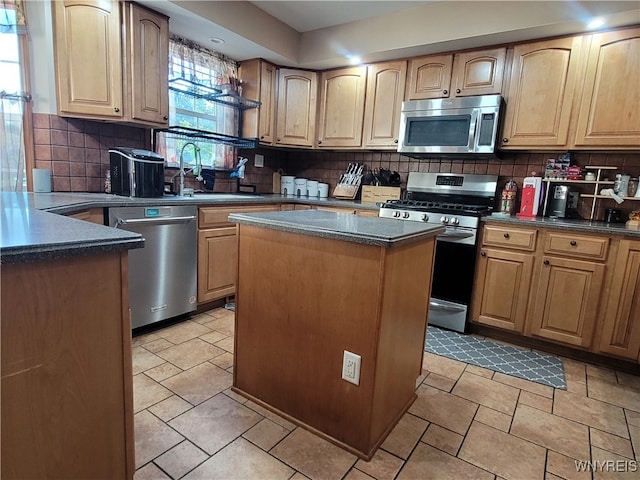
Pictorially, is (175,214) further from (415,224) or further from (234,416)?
(415,224)

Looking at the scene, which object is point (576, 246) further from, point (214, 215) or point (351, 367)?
point (214, 215)

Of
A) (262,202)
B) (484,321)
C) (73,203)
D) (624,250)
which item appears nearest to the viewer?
(73,203)

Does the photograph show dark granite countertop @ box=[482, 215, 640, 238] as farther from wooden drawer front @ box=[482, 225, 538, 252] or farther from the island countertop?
the island countertop

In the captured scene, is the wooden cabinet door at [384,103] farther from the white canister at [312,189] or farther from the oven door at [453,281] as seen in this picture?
the oven door at [453,281]

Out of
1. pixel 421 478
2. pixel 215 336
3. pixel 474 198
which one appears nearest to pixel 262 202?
pixel 215 336

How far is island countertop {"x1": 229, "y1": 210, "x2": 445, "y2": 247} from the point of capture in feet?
4.46

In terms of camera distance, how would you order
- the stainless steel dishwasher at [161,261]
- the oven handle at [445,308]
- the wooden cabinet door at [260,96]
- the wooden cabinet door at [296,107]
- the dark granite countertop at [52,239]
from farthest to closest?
the wooden cabinet door at [296,107] < the wooden cabinet door at [260,96] < the oven handle at [445,308] < the stainless steel dishwasher at [161,261] < the dark granite countertop at [52,239]

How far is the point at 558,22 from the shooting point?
2396 millimetres

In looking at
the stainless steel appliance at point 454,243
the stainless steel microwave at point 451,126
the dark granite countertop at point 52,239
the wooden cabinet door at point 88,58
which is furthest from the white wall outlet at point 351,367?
the wooden cabinet door at point 88,58

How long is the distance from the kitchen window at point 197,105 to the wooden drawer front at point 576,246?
287cm

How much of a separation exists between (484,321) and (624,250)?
0.99 meters

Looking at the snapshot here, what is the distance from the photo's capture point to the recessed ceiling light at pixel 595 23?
2.33m

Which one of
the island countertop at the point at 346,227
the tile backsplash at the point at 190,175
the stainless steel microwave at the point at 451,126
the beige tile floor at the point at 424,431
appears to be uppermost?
the stainless steel microwave at the point at 451,126

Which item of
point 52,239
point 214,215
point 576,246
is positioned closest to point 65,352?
point 52,239
